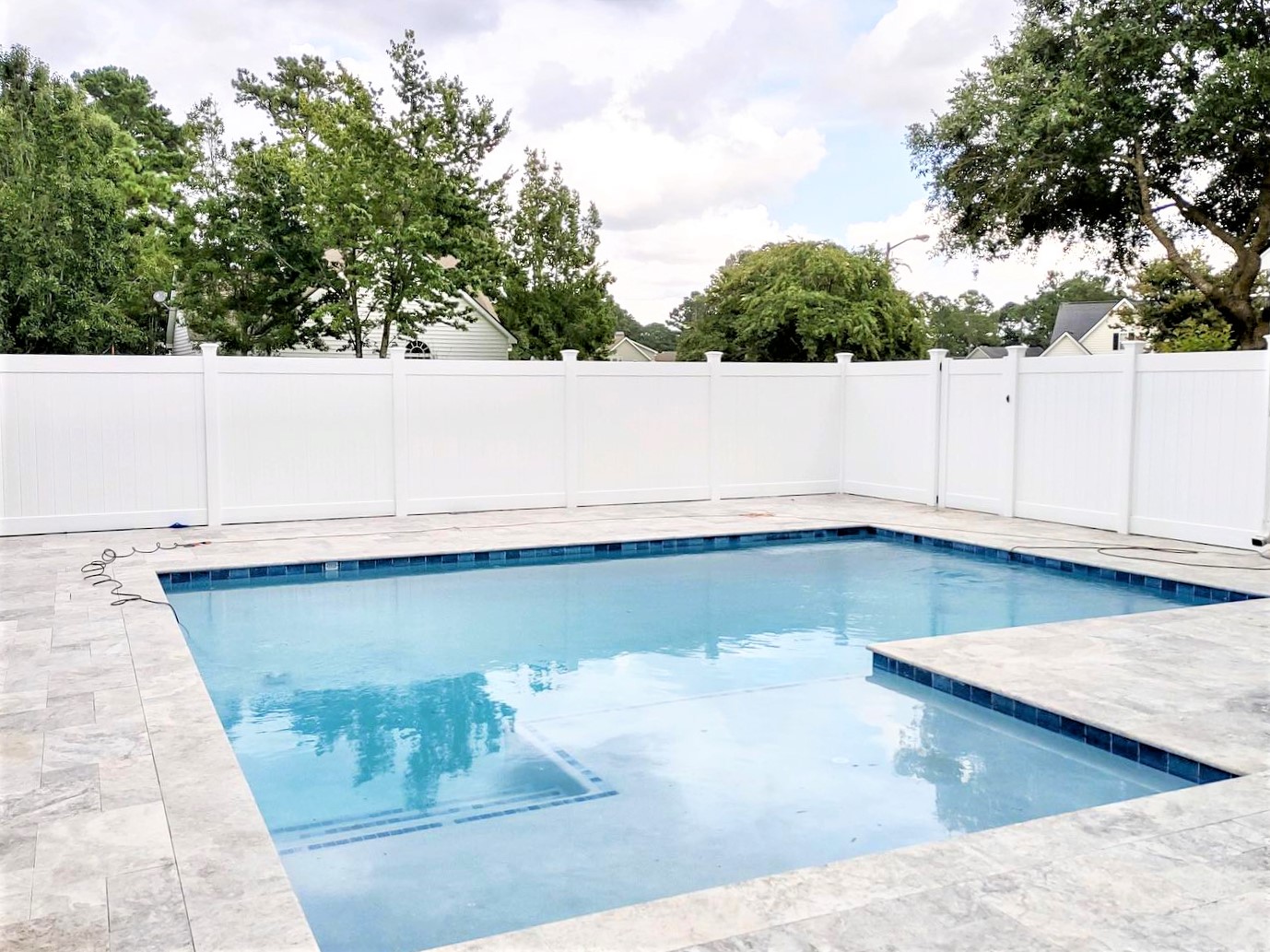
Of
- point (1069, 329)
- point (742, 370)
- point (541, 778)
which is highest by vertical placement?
point (1069, 329)

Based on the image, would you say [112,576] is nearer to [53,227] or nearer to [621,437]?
[621,437]

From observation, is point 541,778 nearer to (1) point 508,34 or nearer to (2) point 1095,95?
(2) point 1095,95

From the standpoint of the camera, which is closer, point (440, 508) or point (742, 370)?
point (440, 508)

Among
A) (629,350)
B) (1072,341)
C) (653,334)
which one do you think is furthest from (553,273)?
(653,334)

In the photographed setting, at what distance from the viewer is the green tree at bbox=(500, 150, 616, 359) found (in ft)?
68.1

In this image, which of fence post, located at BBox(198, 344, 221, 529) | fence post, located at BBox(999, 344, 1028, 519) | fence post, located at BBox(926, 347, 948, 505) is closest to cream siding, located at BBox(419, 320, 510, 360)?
fence post, located at BBox(198, 344, 221, 529)

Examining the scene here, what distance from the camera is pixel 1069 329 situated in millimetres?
37156

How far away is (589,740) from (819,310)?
63.0ft

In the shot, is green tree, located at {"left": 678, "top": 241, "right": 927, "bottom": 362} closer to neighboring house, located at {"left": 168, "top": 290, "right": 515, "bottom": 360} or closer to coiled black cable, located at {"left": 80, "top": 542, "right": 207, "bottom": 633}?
neighboring house, located at {"left": 168, "top": 290, "right": 515, "bottom": 360}

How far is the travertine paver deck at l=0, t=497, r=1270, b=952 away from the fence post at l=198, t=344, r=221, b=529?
3.86 meters

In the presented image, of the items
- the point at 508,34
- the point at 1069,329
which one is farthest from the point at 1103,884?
the point at 1069,329

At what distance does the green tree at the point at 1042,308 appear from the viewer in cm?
4675

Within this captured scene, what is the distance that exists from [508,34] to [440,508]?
9707 mm

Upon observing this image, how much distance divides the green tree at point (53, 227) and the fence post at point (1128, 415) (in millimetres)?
15150
